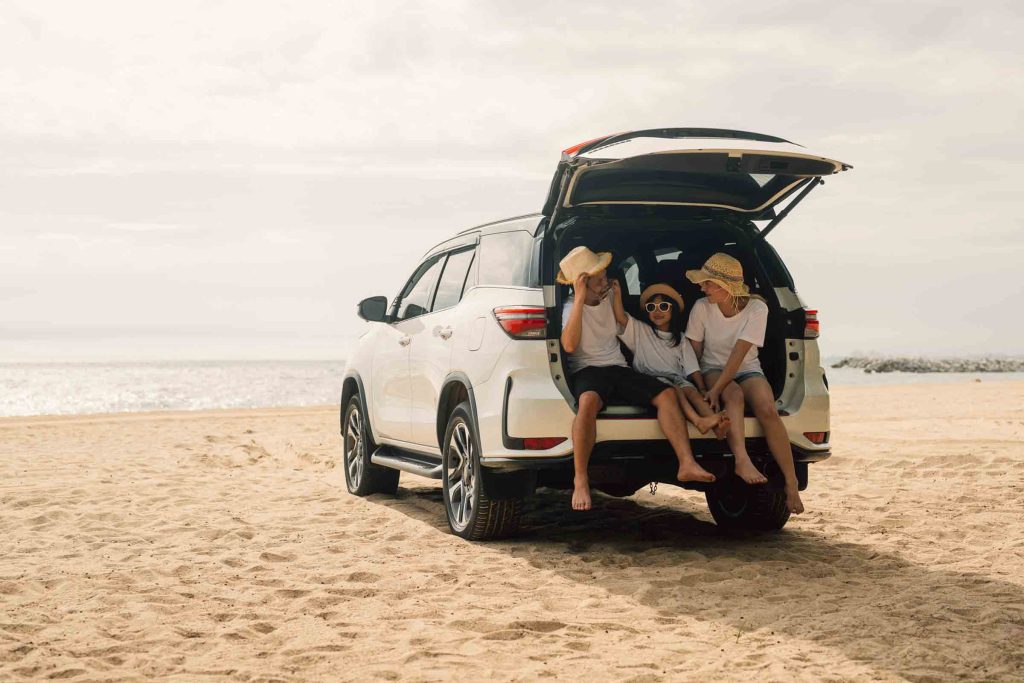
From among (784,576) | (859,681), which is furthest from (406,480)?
(859,681)

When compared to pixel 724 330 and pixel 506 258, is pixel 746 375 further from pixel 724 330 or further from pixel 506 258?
pixel 506 258

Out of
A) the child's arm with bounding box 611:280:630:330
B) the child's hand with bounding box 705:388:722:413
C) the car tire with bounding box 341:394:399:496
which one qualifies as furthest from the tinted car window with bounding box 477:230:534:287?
the car tire with bounding box 341:394:399:496

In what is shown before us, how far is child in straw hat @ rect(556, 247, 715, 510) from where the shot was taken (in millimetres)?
6117

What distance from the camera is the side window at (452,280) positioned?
24.8 ft

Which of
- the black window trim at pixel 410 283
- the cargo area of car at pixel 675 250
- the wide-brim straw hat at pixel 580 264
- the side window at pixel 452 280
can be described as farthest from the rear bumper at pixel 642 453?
the black window trim at pixel 410 283

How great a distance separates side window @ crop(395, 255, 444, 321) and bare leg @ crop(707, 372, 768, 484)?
104 inches

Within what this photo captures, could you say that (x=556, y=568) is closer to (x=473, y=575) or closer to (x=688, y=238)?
(x=473, y=575)

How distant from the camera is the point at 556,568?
6.29 meters

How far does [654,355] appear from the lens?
6.77 metres

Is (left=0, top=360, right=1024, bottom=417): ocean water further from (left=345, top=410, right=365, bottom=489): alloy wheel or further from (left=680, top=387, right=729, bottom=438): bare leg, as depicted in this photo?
(left=680, top=387, right=729, bottom=438): bare leg

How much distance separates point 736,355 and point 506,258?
152 centimetres

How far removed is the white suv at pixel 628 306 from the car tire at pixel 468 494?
0.04 ft

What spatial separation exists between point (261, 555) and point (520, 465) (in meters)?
1.78

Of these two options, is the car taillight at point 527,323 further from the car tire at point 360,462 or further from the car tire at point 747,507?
the car tire at point 360,462
